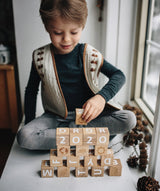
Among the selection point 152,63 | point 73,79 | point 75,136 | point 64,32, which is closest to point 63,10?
point 64,32

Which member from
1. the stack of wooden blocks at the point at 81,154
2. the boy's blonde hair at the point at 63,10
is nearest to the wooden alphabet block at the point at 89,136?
the stack of wooden blocks at the point at 81,154

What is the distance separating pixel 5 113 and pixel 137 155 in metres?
1.00

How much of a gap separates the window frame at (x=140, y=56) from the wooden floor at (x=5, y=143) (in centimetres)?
92

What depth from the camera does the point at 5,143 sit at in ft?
5.24

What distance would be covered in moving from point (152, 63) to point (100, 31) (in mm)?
405

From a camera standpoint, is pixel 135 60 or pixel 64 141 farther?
pixel 135 60

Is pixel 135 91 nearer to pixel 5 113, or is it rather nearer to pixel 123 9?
pixel 123 9

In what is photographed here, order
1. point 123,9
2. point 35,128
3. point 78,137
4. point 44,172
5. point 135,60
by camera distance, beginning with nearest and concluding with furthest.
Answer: point 78,137 → point 44,172 → point 35,128 → point 123,9 → point 135,60

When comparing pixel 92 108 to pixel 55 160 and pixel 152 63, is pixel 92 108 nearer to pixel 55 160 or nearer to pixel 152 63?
pixel 55 160

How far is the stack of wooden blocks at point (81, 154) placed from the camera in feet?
2.76

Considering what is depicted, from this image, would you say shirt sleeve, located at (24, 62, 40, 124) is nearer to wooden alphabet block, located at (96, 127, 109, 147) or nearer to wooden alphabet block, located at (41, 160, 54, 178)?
wooden alphabet block, located at (41, 160, 54, 178)

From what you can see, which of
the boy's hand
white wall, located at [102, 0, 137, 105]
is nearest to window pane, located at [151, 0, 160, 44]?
white wall, located at [102, 0, 137, 105]

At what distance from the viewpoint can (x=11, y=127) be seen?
171cm

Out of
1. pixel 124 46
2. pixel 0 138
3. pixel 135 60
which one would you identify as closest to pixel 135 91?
pixel 135 60
